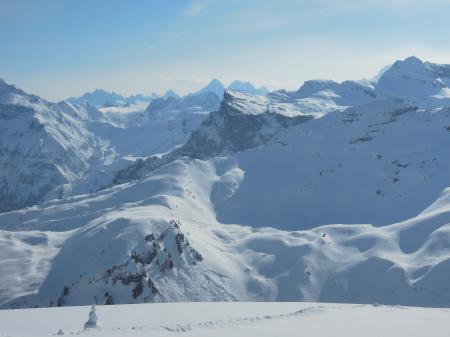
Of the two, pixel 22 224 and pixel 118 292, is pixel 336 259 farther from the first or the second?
pixel 22 224

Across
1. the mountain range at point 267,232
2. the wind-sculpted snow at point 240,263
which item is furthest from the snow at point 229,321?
the mountain range at point 267,232

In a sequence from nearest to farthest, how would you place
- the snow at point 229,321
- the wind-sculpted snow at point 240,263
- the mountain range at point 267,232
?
1. the snow at point 229,321
2. the wind-sculpted snow at point 240,263
3. the mountain range at point 267,232

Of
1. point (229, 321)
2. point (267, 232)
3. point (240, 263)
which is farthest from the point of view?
point (267, 232)

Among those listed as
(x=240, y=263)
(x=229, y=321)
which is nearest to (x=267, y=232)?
(x=240, y=263)

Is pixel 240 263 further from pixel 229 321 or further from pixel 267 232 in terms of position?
pixel 229 321

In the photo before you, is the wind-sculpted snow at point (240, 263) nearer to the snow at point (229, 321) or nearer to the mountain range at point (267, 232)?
the mountain range at point (267, 232)

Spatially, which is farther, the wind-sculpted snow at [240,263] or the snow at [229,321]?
the wind-sculpted snow at [240,263]

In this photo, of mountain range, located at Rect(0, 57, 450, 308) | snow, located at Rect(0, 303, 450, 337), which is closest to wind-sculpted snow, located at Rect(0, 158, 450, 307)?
mountain range, located at Rect(0, 57, 450, 308)

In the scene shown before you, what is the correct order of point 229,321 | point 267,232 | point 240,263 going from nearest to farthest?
point 229,321, point 240,263, point 267,232
